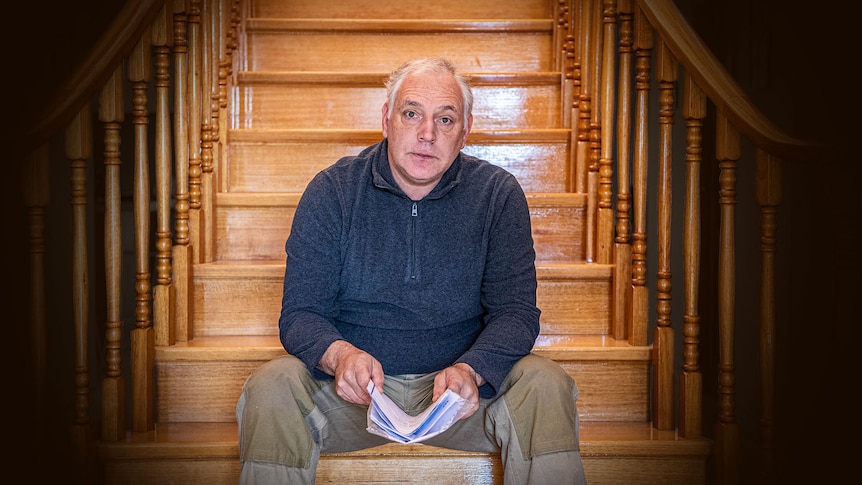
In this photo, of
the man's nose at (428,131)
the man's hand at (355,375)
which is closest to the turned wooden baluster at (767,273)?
the man's nose at (428,131)

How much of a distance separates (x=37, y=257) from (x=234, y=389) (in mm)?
578

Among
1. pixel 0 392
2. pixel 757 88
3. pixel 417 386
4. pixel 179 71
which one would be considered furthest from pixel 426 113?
pixel 757 88

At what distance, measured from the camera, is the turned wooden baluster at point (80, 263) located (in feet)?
6.20

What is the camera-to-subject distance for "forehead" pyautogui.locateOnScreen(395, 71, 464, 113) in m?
1.83

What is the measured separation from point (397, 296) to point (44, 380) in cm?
85

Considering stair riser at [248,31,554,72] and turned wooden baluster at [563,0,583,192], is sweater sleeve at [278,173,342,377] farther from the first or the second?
stair riser at [248,31,554,72]

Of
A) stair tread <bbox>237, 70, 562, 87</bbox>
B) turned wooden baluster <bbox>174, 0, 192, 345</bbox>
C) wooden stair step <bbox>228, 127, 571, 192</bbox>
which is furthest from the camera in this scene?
stair tread <bbox>237, 70, 562, 87</bbox>

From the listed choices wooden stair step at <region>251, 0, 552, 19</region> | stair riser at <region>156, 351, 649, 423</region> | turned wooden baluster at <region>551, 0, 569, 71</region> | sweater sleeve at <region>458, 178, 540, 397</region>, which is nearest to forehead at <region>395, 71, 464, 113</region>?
sweater sleeve at <region>458, 178, 540, 397</region>

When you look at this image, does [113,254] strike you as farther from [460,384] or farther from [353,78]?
[353,78]

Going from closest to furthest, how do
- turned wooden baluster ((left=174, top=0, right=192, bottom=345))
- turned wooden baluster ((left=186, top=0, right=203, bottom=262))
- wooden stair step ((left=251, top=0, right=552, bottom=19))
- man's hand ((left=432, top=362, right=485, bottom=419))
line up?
man's hand ((left=432, top=362, right=485, bottom=419))
turned wooden baluster ((left=174, top=0, right=192, bottom=345))
turned wooden baluster ((left=186, top=0, right=203, bottom=262))
wooden stair step ((left=251, top=0, right=552, bottom=19))

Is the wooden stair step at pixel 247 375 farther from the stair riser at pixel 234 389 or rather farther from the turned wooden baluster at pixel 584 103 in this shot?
A: the turned wooden baluster at pixel 584 103

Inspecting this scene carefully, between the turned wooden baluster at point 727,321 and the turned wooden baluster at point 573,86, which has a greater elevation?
the turned wooden baluster at point 573,86

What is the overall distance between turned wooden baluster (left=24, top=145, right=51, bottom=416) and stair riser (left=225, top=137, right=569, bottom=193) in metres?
0.83

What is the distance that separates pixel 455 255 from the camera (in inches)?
72.3
